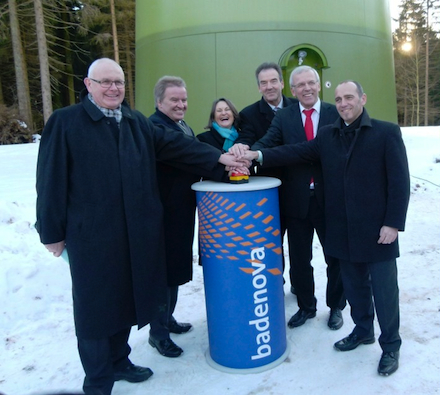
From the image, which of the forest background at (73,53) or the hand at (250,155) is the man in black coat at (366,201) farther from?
the forest background at (73,53)

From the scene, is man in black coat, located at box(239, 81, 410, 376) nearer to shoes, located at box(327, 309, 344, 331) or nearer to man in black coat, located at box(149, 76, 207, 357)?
shoes, located at box(327, 309, 344, 331)

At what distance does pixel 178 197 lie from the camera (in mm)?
3156

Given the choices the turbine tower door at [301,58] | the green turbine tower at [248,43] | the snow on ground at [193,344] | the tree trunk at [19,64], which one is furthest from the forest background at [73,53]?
the snow on ground at [193,344]

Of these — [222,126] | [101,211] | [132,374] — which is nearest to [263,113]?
[222,126]

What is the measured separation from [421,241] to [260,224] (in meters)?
3.48

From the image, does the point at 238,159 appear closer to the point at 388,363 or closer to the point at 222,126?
the point at 222,126

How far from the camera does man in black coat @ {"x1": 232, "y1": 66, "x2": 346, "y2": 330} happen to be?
321cm

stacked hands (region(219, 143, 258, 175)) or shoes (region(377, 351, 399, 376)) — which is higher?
stacked hands (region(219, 143, 258, 175))

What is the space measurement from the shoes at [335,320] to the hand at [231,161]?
149cm

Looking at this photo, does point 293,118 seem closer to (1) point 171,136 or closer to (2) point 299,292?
(1) point 171,136

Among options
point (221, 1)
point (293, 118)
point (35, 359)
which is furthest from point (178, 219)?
point (221, 1)

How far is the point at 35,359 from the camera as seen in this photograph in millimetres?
3143

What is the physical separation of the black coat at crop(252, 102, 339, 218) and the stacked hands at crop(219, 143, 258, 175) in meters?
0.24

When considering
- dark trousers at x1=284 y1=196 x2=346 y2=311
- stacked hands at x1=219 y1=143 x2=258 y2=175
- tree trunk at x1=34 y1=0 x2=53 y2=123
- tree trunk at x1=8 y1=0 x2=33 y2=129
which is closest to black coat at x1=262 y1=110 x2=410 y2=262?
dark trousers at x1=284 y1=196 x2=346 y2=311
